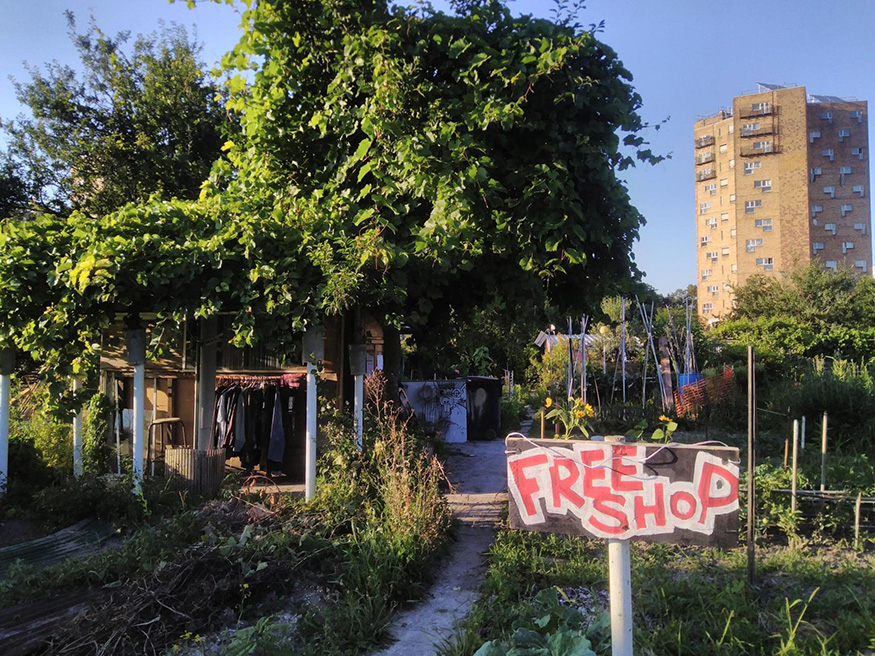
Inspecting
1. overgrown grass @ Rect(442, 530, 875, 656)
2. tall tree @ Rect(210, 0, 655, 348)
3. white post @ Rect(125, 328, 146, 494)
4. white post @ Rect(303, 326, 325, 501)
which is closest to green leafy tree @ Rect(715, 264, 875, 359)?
tall tree @ Rect(210, 0, 655, 348)

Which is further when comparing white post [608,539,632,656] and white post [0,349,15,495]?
white post [0,349,15,495]

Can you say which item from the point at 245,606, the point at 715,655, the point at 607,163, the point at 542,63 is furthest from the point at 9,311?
the point at 715,655

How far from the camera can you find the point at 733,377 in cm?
1496

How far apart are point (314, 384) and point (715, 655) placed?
4.50 metres

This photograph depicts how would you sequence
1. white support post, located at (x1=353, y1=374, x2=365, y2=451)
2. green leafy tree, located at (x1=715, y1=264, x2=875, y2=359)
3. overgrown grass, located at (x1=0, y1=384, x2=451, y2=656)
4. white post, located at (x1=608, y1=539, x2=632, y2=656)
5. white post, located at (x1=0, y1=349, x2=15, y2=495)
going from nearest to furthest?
white post, located at (x1=608, y1=539, x2=632, y2=656) < overgrown grass, located at (x1=0, y1=384, x2=451, y2=656) < white support post, located at (x1=353, y1=374, x2=365, y2=451) < white post, located at (x1=0, y1=349, x2=15, y2=495) < green leafy tree, located at (x1=715, y1=264, x2=875, y2=359)

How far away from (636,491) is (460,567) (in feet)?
10.1

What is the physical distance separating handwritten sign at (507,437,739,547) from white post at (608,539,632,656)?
92 millimetres

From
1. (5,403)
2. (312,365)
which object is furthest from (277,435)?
(5,403)

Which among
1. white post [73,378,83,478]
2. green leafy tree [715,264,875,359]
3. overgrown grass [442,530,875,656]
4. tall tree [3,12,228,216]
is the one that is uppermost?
tall tree [3,12,228,216]

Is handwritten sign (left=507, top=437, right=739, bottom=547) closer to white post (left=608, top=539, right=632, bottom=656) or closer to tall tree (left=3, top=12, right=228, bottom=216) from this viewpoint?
white post (left=608, top=539, right=632, bottom=656)

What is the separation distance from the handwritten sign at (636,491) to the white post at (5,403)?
702 centimetres

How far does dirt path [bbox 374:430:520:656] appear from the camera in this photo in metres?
3.79

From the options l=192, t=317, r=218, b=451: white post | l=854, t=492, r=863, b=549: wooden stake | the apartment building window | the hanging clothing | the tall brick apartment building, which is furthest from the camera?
the apartment building window

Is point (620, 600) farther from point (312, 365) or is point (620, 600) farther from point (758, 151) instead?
point (758, 151)
